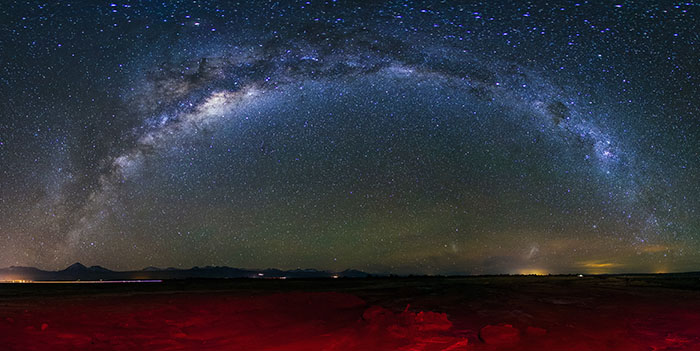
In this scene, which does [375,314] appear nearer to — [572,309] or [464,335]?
[464,335]

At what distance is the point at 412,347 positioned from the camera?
9727mm

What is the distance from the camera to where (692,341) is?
10484 millimetres

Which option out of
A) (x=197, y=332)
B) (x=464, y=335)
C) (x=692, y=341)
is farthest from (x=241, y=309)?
(x=692, y=341)

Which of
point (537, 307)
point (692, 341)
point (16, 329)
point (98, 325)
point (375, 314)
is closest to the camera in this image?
point (692, 341)

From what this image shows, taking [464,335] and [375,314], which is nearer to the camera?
[464,335]

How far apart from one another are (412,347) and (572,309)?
12821 mm

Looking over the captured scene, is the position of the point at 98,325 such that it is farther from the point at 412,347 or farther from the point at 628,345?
the point at 628,345

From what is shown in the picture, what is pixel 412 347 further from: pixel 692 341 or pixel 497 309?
pixel 497 309

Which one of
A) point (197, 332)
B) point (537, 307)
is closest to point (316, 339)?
point (197, 332)

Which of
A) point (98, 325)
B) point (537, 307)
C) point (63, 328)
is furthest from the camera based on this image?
point (537, 307)

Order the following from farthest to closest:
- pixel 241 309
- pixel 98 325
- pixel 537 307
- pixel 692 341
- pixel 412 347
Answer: pixel 537 307, pixel 241 309, pixel 98 325, pixel 692 341, pixel 412 347

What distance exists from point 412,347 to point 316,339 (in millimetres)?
2888

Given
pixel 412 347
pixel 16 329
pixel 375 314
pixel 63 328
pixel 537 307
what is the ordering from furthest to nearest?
pixel 537 307, pixel 375 314, pixel 63 328, pixel 16 329, pixel 412 347

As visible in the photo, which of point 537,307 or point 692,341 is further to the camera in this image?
point 537,307
